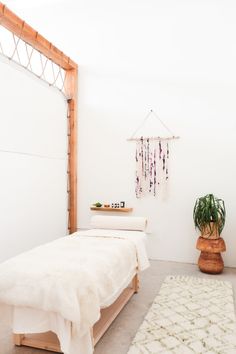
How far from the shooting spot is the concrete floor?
188cm

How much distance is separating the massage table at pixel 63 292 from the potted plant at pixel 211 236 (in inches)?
55.9

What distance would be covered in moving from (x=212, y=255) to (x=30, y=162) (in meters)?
2.31

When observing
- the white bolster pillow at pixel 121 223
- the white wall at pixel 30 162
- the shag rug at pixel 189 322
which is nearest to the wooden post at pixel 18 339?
the shag rug at pixel 189 322

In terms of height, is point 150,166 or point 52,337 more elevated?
point 150,166

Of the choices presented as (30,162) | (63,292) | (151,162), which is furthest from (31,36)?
(63,292)

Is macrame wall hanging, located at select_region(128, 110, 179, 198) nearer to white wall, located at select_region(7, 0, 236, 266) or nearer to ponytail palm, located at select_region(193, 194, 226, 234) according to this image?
white wall, located at select_region(7, 0, 236, 266)

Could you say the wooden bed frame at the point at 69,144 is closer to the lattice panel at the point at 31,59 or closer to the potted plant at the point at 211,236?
the lattice panel at the point at 31,59

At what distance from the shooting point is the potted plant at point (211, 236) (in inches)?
132

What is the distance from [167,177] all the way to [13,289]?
266 cm

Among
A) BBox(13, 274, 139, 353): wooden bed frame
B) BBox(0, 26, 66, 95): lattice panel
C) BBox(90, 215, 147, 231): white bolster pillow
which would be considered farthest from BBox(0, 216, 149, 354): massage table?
BBox(0, 26, 66, 95): lattice panel

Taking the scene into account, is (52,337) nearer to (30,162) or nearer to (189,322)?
(189,322)

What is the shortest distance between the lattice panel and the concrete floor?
261 centimetres

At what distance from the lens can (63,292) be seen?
1570 mm

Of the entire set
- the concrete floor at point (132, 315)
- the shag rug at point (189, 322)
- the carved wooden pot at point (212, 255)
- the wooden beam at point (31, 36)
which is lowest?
the concrete floor at point (132, 315)
